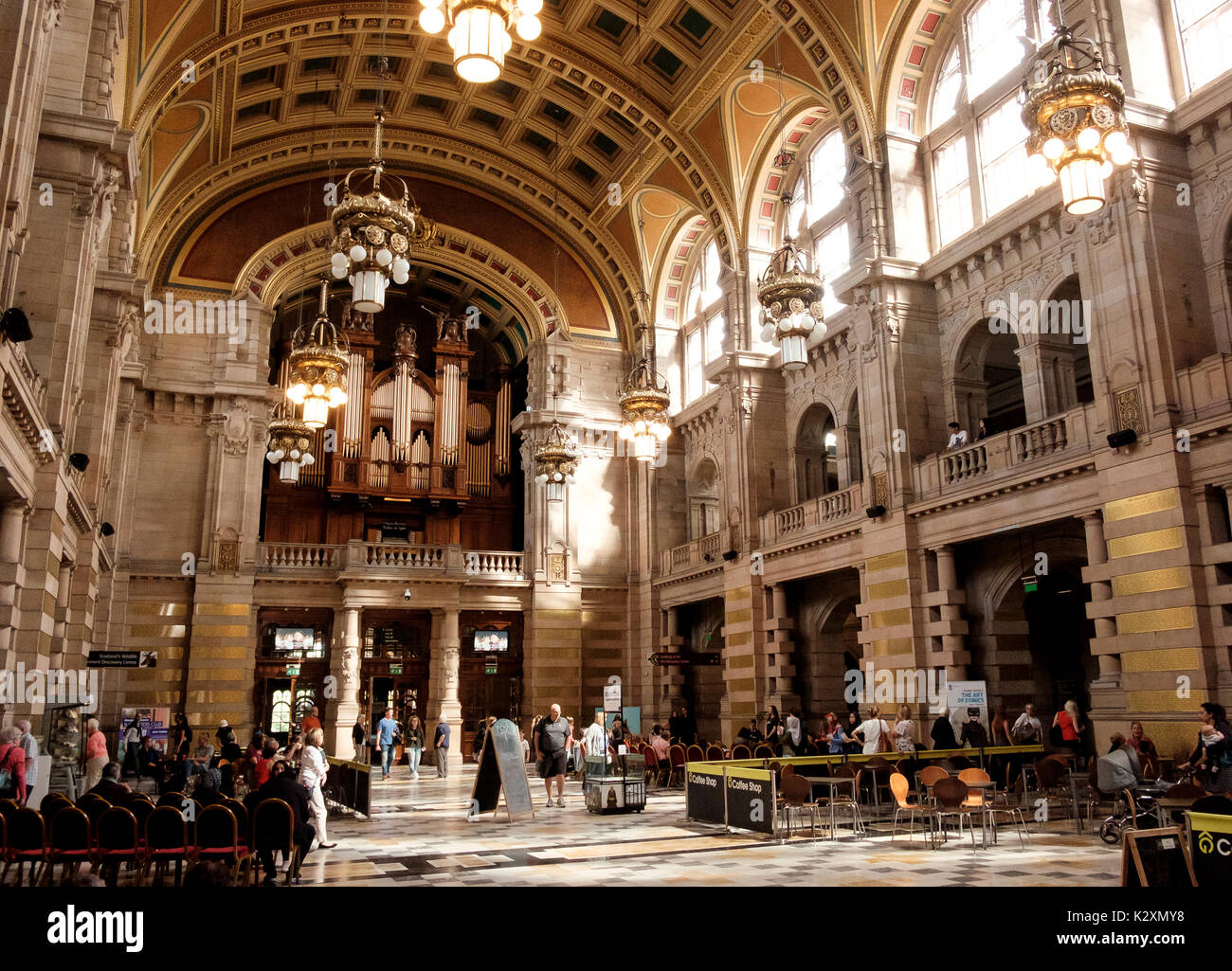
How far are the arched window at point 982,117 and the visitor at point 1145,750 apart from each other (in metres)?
8.78

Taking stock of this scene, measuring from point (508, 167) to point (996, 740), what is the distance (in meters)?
19.1

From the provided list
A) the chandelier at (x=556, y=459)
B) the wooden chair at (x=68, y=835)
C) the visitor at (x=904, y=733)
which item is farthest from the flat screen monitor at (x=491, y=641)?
the wooden chair at (x=68, y=835)

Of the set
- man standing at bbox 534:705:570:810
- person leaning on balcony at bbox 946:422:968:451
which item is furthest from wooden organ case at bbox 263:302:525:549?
person leaning on balcony at bbox 946:422:968:451

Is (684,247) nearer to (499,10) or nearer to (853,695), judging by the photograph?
(853,695)

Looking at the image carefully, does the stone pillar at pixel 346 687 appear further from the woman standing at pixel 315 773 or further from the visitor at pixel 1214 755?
the visitor at pixel 1214 755

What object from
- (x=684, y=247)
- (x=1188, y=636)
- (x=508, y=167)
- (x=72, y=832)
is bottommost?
(x=72, y=832)

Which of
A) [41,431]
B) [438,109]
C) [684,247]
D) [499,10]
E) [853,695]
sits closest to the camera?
[499,10]

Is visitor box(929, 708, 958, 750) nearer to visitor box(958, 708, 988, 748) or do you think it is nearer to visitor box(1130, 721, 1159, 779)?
visitor box(958, 708, 988, 748)

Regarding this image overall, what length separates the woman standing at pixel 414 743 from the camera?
20.5 metres

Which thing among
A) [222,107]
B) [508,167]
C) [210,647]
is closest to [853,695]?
[210,647]

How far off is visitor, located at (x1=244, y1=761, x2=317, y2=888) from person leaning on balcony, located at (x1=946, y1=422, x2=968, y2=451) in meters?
11.8

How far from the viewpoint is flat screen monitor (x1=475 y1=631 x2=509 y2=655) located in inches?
1007

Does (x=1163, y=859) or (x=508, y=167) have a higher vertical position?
(x=508, y=167)

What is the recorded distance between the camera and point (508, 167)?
25.4 m
